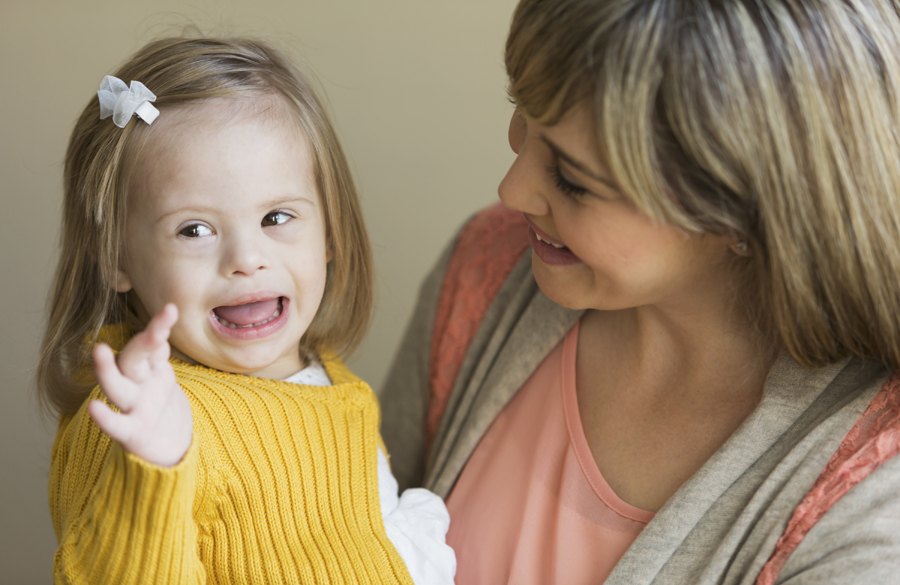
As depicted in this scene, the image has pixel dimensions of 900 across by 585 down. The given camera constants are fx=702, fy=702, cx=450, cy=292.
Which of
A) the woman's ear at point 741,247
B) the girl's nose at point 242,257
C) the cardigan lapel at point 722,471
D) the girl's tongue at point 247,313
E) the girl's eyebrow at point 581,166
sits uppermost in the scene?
the girl's eyebrow at point 581,166

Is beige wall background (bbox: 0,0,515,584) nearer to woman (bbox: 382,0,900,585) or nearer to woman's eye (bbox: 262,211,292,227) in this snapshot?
woman's eye (bbox: 262,211,292,227)

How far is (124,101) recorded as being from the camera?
1.11 meters

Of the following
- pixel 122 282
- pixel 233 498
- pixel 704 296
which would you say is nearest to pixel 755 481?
pixel 704 296

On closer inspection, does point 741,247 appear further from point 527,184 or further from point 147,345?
point 147,345

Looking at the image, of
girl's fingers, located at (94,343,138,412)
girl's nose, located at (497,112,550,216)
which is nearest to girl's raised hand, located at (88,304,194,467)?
girl's fingers, located at (94,343,138,412)

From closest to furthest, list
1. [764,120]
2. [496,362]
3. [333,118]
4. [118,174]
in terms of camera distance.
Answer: [764,120]
[118,174]
[496,362]
[333,118]

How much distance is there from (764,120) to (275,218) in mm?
755

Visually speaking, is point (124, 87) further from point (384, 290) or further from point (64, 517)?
point (384, 290)

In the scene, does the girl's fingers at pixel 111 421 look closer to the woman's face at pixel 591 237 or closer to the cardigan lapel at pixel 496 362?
the woman's face at pixel 591 237

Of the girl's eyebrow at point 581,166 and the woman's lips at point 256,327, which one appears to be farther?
the woman's lips at point 256,327

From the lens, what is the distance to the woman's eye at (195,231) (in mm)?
1097

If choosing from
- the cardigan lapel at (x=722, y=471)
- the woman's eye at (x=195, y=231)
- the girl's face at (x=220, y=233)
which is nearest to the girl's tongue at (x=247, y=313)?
the girl's face at (x=220, y=233)

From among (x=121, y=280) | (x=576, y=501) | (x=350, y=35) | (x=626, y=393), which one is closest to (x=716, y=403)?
(x=626, y=393)

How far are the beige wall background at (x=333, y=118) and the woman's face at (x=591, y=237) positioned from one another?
845 mm
